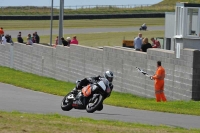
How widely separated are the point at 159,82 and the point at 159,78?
0.47 ft

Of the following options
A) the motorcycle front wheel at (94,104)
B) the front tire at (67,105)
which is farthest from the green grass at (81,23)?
the motorcycle front wheel at (94,104)

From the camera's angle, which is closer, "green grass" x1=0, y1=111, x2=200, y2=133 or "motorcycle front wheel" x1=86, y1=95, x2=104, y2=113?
"green grass" x1=0, y1=111, x2=200, y2=133

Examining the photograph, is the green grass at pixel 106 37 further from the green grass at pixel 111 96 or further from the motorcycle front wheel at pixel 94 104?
the motorcycle front wheel at pixel 94 104

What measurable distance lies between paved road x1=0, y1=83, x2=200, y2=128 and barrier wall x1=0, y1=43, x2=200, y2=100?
3002 mm

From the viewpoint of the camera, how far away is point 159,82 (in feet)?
77.6

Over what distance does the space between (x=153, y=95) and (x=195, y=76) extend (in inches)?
119

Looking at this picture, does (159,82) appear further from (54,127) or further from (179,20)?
(54,127)

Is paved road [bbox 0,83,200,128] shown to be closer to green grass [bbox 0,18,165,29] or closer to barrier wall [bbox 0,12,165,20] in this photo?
green grass [bbox 0,18,165,29]

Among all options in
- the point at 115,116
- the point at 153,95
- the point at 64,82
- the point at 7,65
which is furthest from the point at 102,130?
the point at 7,65

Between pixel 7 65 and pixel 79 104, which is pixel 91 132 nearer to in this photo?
pixel 79 104

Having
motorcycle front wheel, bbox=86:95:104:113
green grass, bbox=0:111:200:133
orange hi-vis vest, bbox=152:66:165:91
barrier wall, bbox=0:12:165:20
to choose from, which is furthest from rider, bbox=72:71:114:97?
barrier wall, bbox=0:12:165:20

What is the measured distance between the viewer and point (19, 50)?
39.0 m

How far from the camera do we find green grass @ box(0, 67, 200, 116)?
69.0 ft

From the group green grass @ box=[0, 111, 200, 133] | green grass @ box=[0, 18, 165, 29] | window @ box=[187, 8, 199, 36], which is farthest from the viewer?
green grass @ box=[0, 18, 165, 29]
